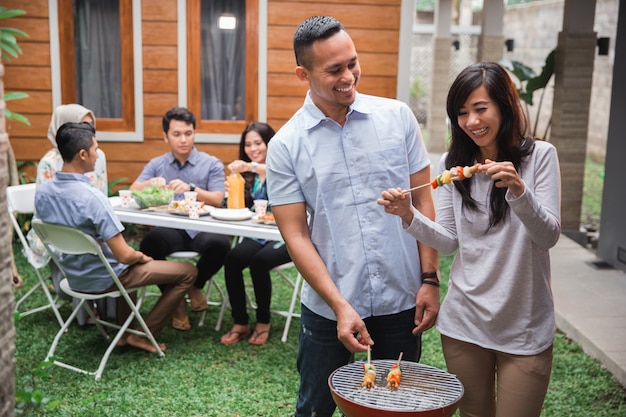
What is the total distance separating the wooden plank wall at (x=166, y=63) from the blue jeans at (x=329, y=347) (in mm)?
5439

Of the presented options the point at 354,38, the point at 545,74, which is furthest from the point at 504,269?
the point at 545,74

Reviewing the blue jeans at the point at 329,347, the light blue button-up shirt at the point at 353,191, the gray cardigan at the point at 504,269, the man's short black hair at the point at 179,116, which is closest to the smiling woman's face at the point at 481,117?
the gray cardigan at the point at 504,269

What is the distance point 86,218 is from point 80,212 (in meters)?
0.05

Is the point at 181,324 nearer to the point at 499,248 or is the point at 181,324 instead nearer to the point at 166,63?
the point at 166,63

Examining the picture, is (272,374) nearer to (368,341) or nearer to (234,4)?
(368,341)

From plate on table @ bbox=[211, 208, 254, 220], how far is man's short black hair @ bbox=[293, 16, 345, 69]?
2583 millimetres

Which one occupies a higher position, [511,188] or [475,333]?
[511,188]

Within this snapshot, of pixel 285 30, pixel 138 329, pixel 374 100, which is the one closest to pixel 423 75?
pixel 285 30

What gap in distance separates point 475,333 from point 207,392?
7.60 feet

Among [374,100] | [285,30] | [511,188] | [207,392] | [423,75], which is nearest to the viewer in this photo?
[511,188]

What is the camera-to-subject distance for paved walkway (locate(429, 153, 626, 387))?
495 cm

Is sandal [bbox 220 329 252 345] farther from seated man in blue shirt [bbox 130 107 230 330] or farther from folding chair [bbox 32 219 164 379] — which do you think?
folding chair [bbox 32 219 164 379]

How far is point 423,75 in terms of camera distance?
878 inches

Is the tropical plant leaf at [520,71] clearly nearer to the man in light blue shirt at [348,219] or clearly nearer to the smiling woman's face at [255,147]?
the smiling woman's face at [255,147]
